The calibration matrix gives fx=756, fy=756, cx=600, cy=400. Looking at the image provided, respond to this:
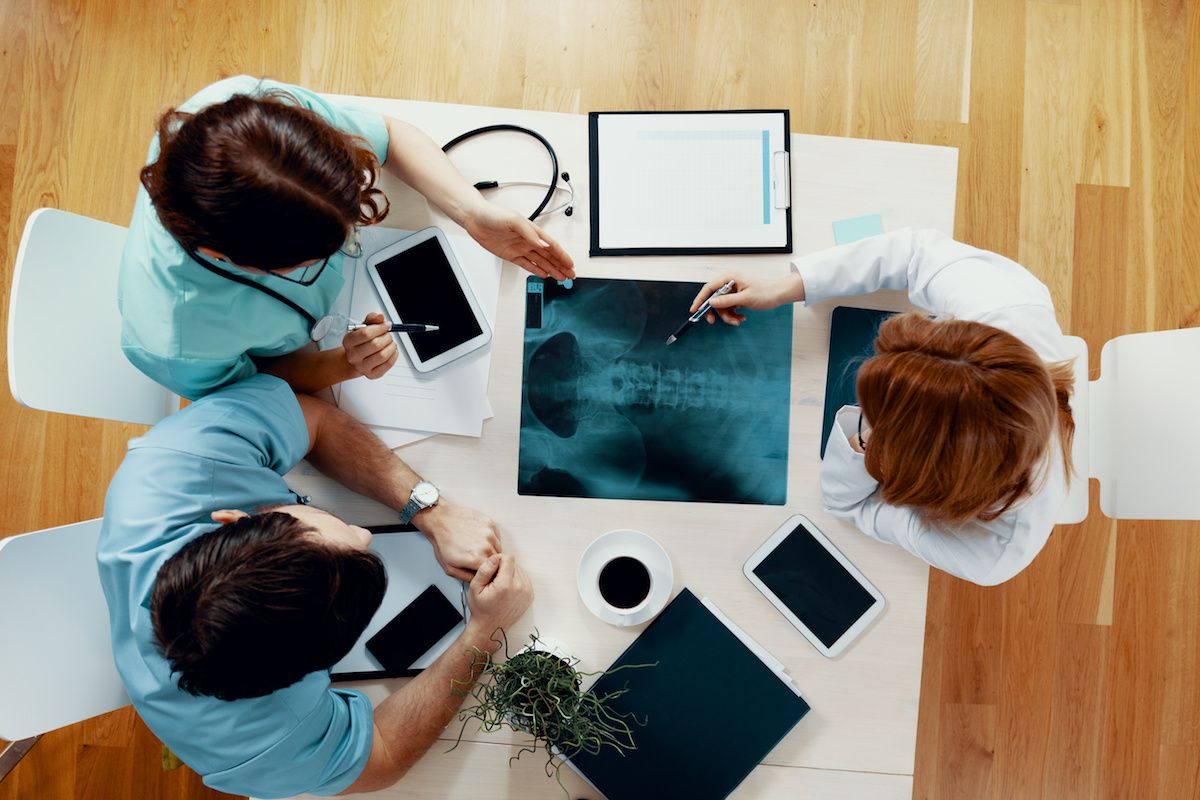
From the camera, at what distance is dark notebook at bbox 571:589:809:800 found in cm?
111

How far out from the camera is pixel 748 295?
1.17m

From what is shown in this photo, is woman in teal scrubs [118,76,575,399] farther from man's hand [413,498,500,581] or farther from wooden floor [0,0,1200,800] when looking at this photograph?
wooden floor [0,0,1200,800]

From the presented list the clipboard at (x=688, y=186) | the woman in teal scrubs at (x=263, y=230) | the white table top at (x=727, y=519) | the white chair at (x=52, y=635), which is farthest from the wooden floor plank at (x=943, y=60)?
the white chair at (x=52, y=635)

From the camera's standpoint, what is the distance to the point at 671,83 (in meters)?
1.91

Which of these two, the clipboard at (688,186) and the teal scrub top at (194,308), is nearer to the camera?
the teal scrub top at (194,308)

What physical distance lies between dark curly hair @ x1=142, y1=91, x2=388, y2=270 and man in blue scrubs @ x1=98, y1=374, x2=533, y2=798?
0.93 feet

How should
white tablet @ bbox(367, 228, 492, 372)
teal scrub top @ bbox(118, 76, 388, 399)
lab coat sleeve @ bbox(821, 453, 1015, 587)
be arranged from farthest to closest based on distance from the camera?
white tablet @ bbox(367, 228, 492, 372) < lab coat sleeve @ bbox(821, 453, 1015, 587) < teal scrub top @ bbox(118, 76, 388, 399)

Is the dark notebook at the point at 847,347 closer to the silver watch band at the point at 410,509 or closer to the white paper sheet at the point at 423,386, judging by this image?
the white paper sheet at the point at 423,386

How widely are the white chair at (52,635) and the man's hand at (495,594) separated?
0.57m

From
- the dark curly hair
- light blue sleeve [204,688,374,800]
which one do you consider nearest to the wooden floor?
light blue sleeve [204,688,374,800]

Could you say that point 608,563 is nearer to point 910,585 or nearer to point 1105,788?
point 910,585

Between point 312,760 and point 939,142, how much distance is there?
1930 mm

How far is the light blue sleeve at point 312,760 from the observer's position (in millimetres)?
1009

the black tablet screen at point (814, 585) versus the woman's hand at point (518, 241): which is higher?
the woman's hand at point (518, 241)
